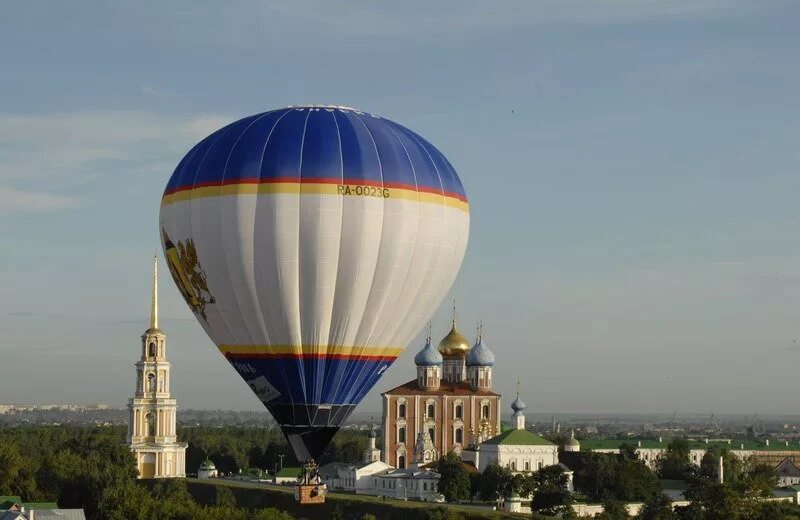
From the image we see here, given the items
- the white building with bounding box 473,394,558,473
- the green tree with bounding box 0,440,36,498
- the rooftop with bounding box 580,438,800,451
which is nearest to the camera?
the green tree with bounding box 0,440,36,498

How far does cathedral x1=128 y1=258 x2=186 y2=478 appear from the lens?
82.7 meters

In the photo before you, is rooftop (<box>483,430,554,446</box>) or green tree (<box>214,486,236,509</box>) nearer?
green tree (<box>214,486,236,509</box>)

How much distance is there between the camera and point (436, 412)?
85.6 m

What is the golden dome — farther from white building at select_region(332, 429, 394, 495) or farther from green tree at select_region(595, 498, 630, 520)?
green tree at select_region(595, 498, 630, 520)

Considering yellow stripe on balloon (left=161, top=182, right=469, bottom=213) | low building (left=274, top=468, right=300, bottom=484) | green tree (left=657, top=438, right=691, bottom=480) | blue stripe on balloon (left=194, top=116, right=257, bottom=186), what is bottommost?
low building (left=274, top=468, right=300, bottom=484)

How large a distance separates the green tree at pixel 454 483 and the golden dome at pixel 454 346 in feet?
49.4

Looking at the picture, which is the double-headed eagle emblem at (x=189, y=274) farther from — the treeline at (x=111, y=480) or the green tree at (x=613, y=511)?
the green tree at (x=613, y=511)

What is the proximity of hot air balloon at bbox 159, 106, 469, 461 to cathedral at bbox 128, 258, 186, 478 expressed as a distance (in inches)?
1885

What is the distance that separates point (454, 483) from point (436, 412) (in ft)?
38.4

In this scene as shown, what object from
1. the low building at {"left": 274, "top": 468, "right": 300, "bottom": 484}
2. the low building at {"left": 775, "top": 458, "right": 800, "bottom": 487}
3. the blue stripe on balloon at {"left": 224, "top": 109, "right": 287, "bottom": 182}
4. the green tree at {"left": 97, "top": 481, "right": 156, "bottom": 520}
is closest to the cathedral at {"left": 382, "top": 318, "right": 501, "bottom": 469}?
the low building at {"left": 274, "top": 468, "right": 300, "bottom": 484}

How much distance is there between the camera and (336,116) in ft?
119

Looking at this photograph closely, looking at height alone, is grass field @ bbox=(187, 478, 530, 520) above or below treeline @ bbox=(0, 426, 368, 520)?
below

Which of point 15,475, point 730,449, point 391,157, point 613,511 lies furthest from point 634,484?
point 730,449

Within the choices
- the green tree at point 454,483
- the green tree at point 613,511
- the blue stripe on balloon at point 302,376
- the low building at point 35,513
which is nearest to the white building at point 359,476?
the green tree at point 454,483
